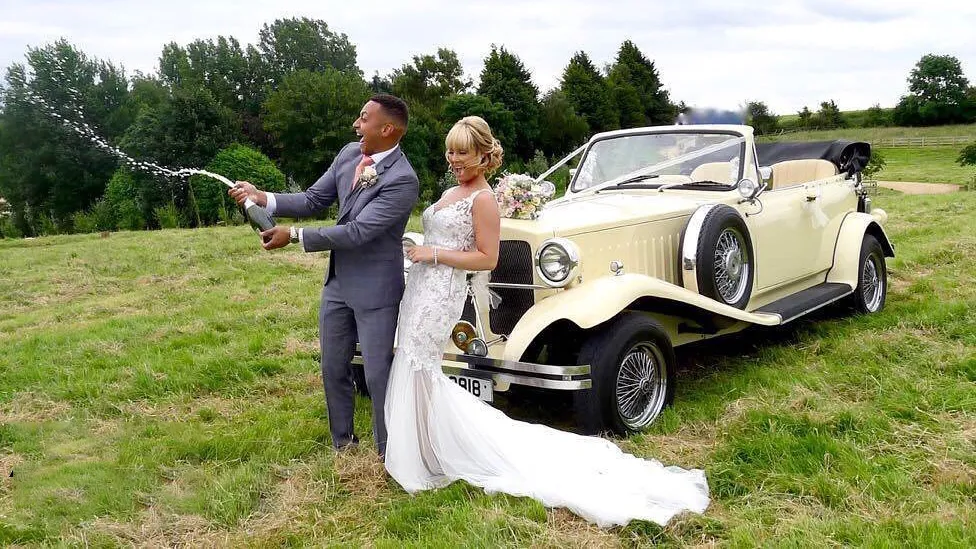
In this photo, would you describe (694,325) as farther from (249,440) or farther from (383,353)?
(249,440)

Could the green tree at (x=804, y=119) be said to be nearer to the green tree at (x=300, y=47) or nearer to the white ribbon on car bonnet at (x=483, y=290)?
the green tree at (x=300, y=47)

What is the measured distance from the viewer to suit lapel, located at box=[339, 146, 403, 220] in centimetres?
414

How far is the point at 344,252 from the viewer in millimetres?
4238

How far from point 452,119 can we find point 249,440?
38.8m

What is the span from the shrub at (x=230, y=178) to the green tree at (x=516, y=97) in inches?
800

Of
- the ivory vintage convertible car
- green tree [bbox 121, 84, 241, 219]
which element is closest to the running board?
the ivory vintage convertible car

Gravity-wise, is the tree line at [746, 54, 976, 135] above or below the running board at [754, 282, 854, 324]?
above

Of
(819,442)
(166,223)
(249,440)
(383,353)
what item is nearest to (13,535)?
(249,440)

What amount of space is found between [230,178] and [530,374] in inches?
877

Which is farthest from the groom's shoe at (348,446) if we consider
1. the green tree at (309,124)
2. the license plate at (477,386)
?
the green tree at (309,124)

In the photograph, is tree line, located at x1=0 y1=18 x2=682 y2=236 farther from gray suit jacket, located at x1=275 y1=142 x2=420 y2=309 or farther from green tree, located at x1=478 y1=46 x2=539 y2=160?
gray suit jacket, located at x1=275 y1=142 x2=420 y2=309

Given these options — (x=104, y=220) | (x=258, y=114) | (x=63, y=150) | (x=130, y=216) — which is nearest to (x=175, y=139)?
(x=130, y=216)

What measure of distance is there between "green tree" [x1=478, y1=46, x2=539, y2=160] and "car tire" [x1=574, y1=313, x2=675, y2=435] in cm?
3867

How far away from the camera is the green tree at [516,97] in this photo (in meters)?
44.3
